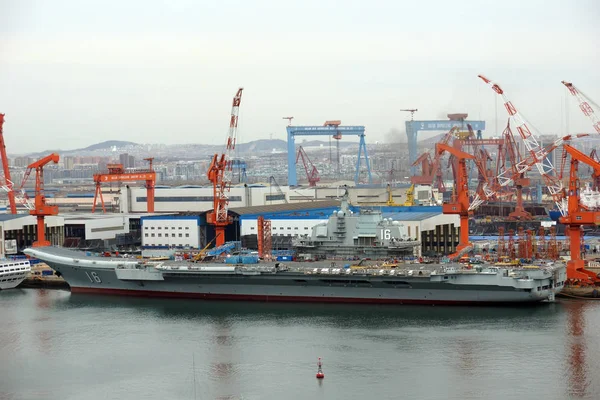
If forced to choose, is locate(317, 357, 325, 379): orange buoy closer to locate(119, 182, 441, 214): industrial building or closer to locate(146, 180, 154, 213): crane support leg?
locate(146, 180, 154, 213): crane support leg

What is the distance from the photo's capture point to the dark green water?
21250 millimetres

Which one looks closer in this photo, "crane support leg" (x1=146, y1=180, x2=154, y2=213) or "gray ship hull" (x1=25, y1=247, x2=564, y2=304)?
"gray ship hull" (x1=25, y1=247, x2=564, y2=304)

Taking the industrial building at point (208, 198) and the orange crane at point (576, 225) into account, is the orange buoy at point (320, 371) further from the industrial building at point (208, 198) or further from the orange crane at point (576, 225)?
the industrial building at point (208, 198)

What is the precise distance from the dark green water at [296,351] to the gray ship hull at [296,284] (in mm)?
491

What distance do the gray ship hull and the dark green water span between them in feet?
1.61

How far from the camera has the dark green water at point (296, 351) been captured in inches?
837

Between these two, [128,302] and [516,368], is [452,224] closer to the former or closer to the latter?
[128,302]

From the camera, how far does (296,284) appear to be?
31500 millimetres

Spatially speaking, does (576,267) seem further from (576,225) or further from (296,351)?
(296,351)

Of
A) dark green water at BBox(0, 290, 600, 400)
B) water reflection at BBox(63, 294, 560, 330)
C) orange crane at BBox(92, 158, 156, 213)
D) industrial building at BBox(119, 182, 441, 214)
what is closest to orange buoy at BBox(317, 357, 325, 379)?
dark green water at BBox(0, 290, 600, 400)

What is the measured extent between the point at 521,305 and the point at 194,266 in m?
10.4

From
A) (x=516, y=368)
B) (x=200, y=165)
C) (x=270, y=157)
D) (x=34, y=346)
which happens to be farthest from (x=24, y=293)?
(x=270, y=157)

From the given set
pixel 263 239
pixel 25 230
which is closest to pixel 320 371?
pixel 263 239

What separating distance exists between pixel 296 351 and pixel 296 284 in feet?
23.3
